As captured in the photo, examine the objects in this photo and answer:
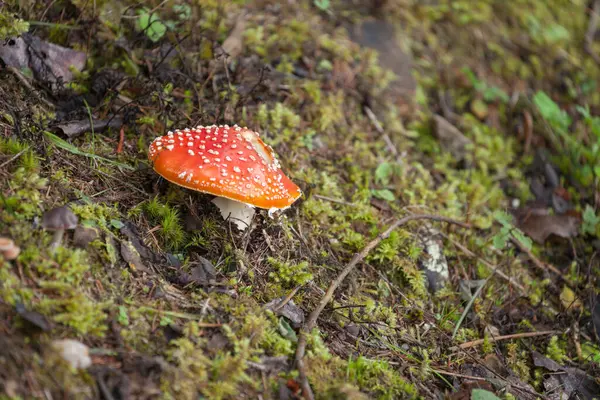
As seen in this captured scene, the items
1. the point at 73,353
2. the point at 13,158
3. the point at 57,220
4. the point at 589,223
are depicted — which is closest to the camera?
the point at 73,353

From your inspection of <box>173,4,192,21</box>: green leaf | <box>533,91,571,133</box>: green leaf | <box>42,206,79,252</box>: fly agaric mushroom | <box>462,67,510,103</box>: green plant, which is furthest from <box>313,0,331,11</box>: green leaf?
<box>42,206,79,252</box>: fly agaric mushroom

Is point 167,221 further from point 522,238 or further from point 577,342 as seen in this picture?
point 577,342

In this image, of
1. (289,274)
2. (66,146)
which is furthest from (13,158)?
(289,274)

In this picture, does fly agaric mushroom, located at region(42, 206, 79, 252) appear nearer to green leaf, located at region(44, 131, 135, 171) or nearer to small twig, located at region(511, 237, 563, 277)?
green leaf, located at region(44, 131, 135, 171)

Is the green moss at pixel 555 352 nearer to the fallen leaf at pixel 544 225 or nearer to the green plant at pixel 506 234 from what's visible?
the green plant at pixel 506 234

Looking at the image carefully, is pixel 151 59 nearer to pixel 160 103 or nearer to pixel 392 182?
pixel 160 103

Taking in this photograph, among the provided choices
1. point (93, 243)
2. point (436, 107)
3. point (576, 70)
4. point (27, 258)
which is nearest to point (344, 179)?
point (436, 107)

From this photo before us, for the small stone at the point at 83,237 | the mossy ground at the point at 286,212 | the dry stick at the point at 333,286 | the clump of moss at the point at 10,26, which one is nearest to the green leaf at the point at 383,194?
the mossy ground at the point at 286,212
